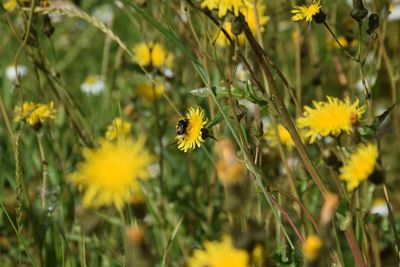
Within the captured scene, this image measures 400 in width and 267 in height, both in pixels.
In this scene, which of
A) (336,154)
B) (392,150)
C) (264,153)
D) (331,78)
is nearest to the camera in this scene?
(336,154)

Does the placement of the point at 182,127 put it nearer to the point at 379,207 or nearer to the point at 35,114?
the point at 35,114

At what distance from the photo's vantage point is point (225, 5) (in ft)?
2.98

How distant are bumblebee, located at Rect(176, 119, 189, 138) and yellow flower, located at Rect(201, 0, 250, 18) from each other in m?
0.16

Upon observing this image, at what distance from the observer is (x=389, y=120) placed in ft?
6.60

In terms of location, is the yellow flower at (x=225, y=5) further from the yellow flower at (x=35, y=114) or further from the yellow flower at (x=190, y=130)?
the yellow flower at (x=35, y=114)

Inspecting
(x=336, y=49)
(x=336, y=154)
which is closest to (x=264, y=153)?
(x=336, y=49)

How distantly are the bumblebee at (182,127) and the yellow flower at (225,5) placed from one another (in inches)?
6.3

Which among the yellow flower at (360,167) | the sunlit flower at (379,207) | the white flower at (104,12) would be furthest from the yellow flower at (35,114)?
the white flower at (104,12)

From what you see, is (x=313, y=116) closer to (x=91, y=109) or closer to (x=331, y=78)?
(x=91, y=109)

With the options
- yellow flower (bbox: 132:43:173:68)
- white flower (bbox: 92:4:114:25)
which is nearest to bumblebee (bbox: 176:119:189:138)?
yellow flower (bbox: 132:43:173:68)

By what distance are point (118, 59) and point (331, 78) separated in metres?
1.15

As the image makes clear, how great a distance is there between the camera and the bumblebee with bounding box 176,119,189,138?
99cm

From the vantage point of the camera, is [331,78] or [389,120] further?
[331,78]

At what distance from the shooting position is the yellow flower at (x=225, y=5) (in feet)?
2.95
